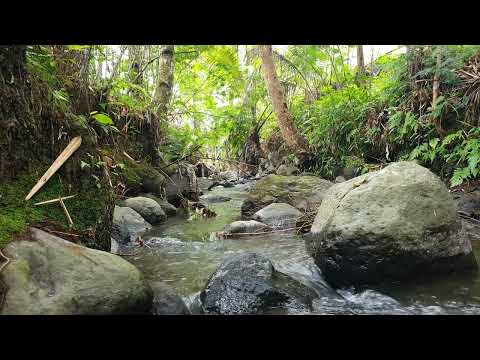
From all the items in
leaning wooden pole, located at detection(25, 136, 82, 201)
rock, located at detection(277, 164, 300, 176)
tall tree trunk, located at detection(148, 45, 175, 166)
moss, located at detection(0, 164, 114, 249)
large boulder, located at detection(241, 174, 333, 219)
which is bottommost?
large boulder, located at detection(241, 174, 333, 219)

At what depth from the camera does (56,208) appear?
3078 mm

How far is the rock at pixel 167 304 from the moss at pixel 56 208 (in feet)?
2.77

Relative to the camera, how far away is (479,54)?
6.27m

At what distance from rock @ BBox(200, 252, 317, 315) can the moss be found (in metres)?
1.23

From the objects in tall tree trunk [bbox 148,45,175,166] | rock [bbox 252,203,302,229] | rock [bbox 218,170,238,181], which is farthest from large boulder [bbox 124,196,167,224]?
rock [bbox 218,170,238,181]

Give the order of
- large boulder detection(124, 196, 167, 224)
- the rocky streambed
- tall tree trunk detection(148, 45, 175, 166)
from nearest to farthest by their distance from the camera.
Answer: the rocky streambed
large boulder detection(124, 196, 167, 224)
tall tree trunk detection(148, 45, 175, 166)

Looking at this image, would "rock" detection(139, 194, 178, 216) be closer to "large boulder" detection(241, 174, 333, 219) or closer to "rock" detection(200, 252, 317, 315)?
"large boulder" detection(241, 174, 333, 219)

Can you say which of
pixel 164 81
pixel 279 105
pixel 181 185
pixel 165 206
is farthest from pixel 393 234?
pixel 279 105

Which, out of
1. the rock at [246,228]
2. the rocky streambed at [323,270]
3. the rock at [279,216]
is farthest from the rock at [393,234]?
the rock at [279,216]

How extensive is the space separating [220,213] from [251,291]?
4849 millimetres

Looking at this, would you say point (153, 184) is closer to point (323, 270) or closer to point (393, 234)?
point (323, 270)

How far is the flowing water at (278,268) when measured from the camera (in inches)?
121

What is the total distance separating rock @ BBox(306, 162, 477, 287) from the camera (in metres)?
3.36

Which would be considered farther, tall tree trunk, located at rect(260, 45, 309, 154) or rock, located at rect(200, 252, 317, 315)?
tall tree trunk, located at rect(260, 45, 309, 154)
